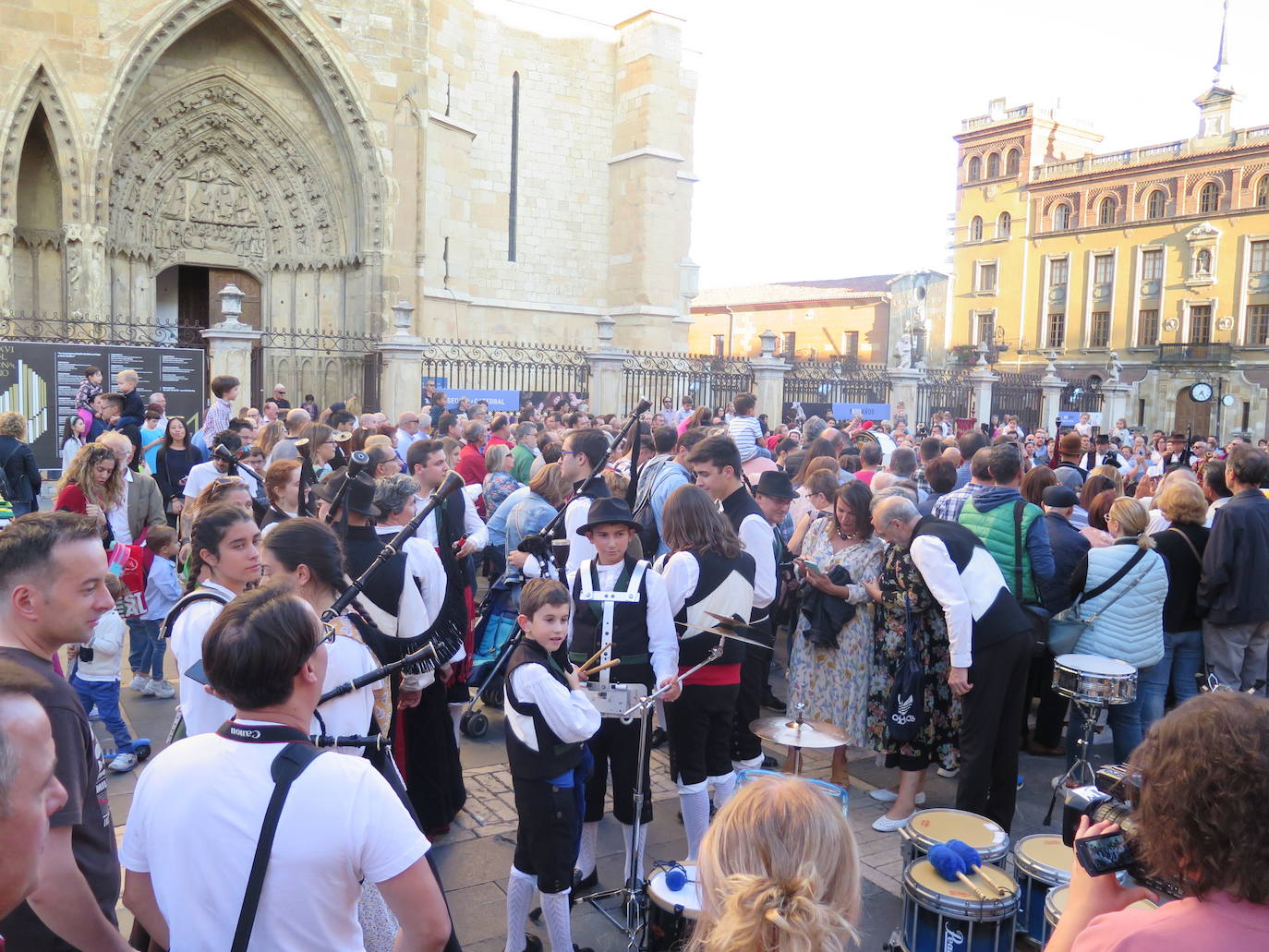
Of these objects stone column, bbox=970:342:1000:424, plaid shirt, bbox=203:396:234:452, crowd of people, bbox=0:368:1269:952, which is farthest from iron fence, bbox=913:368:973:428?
plaid shirt, bbox=203:396:234:452

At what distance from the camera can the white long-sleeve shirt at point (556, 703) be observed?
11.0ft

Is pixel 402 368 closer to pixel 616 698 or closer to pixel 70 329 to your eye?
pixel 70 329

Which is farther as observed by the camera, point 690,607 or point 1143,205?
point 1143,205

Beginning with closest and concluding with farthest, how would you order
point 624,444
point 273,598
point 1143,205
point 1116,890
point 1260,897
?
point 1260,897, point 1116,890, point 273,598, point 624,444, point 1143,205

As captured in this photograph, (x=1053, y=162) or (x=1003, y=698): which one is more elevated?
(x=1053, y=162)

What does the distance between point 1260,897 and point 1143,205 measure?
163 ft

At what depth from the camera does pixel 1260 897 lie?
151cm

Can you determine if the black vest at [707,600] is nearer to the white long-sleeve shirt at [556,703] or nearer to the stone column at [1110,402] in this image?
the white long-sleeve shirt at [556,703]

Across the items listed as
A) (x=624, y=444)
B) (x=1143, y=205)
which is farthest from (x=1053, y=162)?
(x=624, y=444)

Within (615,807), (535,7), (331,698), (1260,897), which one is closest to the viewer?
(1260,897)

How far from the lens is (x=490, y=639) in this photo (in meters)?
6.03

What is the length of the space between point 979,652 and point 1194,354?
43.8 metres

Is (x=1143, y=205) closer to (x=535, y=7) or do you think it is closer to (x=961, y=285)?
(x=961, y=285)

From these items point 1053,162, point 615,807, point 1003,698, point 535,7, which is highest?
point 1053,162
